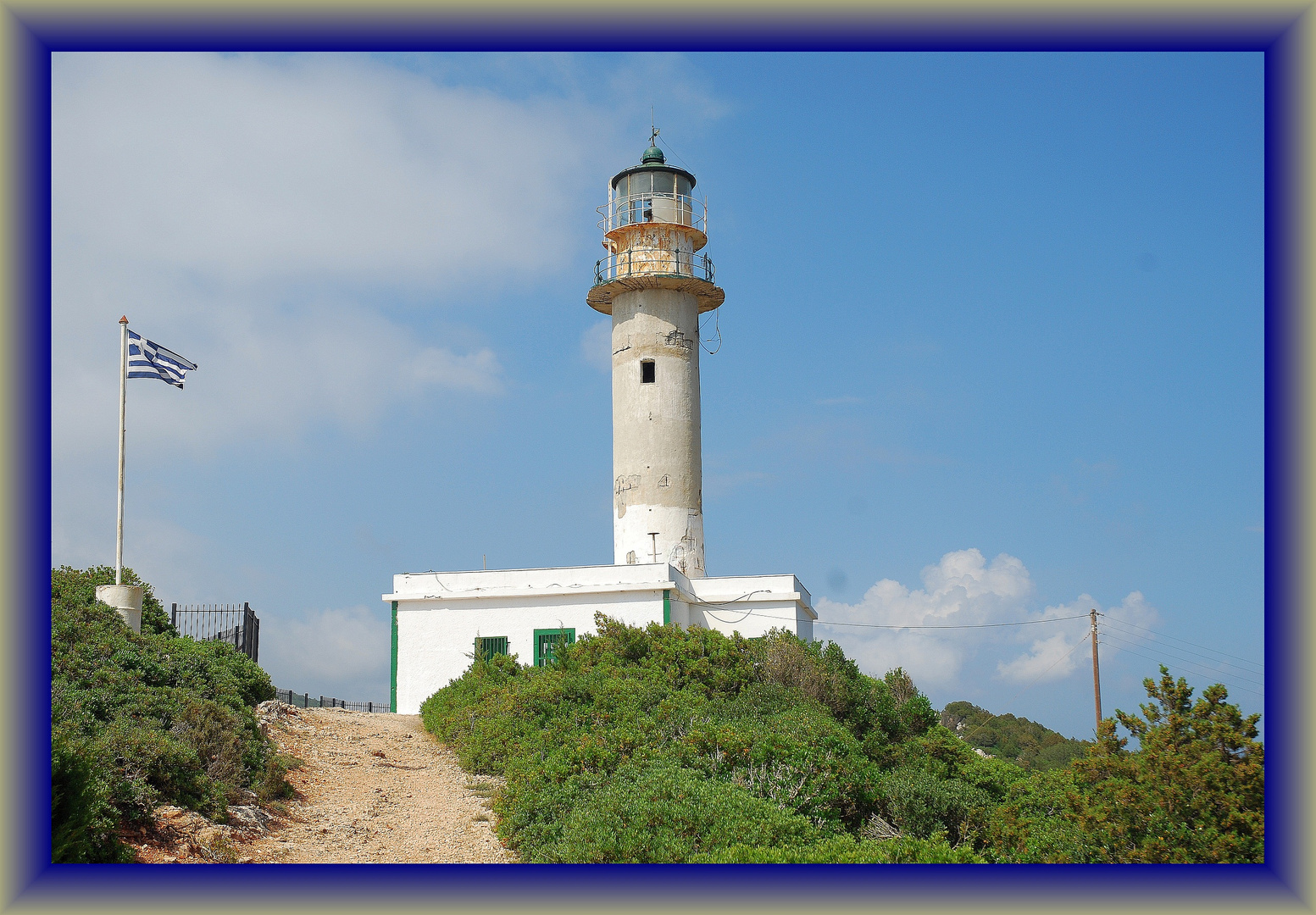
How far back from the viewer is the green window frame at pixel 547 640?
23.6m

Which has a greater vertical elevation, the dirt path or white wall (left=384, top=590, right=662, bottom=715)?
white wall (left=384, top=590, right=662, bottom=715)

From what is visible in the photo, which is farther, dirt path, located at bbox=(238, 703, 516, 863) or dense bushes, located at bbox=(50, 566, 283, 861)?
dirt path, located at bbox=(238, 703, 516, 863)

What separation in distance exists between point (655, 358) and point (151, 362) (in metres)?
12.8

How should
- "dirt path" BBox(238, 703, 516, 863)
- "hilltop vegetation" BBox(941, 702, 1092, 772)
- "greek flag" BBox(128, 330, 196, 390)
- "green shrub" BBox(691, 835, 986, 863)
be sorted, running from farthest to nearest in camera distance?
"hilltop vegetation" BBox(941, 702, 1092, 772) → "greek flag" BBox(128, 330, 196, 390) → "dirt path" BBox(238, 703, 516, 863) → "green shrub" BBox(691, 835, 986, 863)

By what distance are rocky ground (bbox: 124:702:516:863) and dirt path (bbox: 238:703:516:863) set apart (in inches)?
0.6

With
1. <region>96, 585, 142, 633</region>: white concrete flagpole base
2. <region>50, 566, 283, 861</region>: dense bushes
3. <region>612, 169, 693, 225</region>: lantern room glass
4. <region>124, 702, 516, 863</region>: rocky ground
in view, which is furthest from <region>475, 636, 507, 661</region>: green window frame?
<region>612, 169, 693, 225</region>: lantern room glass

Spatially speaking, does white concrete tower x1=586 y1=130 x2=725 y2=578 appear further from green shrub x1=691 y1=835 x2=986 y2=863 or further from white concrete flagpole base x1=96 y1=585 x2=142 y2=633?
green shrub x1=691 y1=835 x2=986 y2=863

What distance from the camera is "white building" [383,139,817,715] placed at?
23797 mm

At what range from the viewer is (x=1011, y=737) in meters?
39.3

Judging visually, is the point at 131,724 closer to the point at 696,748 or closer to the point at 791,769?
the point at 696,748

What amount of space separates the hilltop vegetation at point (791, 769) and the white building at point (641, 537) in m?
2.40

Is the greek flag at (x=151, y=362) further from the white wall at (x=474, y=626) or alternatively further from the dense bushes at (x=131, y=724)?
the white wall at (x=474, y=626)

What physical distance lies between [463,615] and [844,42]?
20.4 meters
